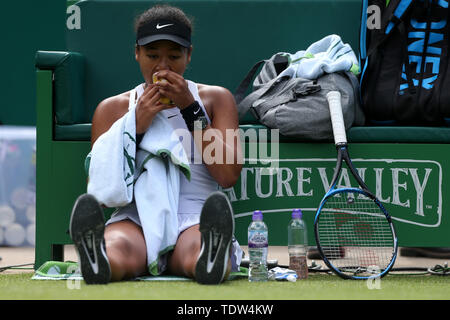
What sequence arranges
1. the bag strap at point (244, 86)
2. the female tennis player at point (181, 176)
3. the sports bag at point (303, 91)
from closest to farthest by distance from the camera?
the female tennis player at point (181, 176), the sports bag at point (303, 91), the bag strap at point (244, 86)

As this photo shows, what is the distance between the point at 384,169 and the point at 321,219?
39cm

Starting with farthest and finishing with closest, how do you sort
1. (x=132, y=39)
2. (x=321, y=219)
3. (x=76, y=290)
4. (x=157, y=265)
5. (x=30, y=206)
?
(x=30, y=206)
(x=132, y=39)
(x=321, y=219)
(x=157, y=265)
(x=76, y=290)

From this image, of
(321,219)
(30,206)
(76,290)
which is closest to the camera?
(76,290)

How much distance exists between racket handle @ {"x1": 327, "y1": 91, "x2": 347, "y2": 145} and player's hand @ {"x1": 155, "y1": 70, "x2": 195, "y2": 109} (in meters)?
0.71

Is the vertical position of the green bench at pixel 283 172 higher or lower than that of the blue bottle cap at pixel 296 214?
higher

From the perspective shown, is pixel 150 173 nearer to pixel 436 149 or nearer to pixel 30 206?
pixel 436 149

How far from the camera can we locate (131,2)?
4602 millimetres

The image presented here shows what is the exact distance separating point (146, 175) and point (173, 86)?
38 centimetres

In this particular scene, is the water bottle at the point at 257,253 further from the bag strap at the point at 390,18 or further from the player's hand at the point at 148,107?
the bag strap at the point at 390,18

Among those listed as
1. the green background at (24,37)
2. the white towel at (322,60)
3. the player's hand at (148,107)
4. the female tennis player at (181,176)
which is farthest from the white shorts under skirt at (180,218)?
the green background at (24,37)

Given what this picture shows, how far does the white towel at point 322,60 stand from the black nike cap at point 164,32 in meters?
0.73

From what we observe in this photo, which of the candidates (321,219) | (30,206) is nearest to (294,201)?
(321,219)

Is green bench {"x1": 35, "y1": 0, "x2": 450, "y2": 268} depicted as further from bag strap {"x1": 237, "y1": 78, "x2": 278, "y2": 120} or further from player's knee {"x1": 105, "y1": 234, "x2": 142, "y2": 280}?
player's knee {"x1": 105, "y1": 234, "x2": 142, "y2": 280}

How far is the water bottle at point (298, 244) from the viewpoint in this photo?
349cm
